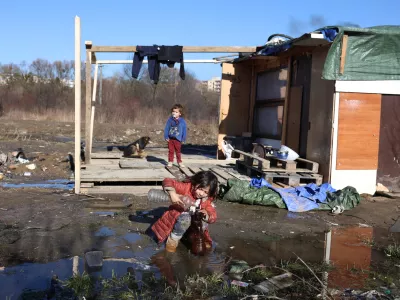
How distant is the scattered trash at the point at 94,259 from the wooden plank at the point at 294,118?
6.83 m

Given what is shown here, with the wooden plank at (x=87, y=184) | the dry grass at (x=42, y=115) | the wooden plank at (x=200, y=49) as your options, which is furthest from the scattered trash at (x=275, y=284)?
the dry grass at (x=42, y=115)

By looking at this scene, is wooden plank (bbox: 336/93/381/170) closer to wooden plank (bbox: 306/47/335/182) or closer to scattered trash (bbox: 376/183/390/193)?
wooden plank (bbox: 306/47/335/182)

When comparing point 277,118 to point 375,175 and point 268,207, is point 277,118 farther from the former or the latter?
point 268,207

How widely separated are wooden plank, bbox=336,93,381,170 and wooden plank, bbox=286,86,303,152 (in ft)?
5.09

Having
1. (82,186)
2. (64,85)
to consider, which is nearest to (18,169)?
(82,186)

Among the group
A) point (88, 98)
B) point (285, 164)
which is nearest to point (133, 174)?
point (88, 98)

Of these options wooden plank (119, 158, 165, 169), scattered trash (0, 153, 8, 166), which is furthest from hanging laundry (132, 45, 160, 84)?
scattered trash (0, 153, 8, 166)

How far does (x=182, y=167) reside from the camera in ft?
35.3

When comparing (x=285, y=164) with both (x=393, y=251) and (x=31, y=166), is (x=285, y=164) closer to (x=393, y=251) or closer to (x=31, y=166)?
(x=393, y=251)

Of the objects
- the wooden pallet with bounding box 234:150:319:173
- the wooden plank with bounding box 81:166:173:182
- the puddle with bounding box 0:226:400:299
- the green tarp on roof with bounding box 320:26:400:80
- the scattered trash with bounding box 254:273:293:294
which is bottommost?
the puddle with bounding box 0:226:400:299

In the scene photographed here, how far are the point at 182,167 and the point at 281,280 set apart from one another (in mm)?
6473

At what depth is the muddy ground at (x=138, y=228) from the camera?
5273 millimetres

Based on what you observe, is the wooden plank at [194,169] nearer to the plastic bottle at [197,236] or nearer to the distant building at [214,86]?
the plastic bottle at [197,236]

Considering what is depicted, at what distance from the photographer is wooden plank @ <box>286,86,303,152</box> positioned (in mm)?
10633
